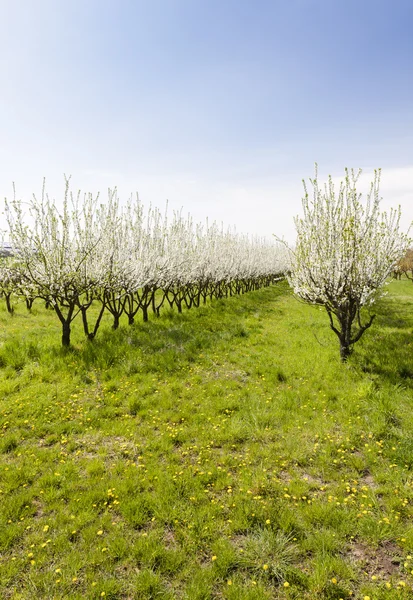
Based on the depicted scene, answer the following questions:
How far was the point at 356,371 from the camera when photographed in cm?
1005

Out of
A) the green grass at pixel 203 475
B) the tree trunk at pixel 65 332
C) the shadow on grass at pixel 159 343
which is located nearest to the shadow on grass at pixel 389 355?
the green grass at pixel 203 475

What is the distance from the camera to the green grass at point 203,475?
402 cm

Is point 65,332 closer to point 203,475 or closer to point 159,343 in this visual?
point 159,343

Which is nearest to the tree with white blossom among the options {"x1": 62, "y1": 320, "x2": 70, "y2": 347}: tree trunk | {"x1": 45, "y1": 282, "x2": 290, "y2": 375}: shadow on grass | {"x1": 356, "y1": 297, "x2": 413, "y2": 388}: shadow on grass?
{"x1": 356, "y1": 297, "x2": 413, "y2": 388}: shadow on grass

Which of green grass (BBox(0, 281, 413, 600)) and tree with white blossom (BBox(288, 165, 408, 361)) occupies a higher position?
tree with white blossom (BBox(288, 165, 408, 361))

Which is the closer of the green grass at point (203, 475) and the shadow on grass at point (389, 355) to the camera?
the green grass at point (203, 475)

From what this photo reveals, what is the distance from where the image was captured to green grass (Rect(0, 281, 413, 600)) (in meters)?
4.02

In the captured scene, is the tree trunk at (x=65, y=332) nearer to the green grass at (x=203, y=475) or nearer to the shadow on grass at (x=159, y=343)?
the shadow on grass at (x=159, y=343)

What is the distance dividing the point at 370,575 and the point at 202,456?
332cm

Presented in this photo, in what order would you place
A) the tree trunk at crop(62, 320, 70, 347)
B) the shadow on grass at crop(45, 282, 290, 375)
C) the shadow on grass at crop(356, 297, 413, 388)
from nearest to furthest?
the shadow on grass at crop(356, 297, 413, 388) → the shadow on grass at crop(45, 282, 290, 375) → the tree trunk at crop(62, 320, 70, 347)

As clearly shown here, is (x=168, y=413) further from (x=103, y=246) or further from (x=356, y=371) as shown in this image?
(x=103, y=246)

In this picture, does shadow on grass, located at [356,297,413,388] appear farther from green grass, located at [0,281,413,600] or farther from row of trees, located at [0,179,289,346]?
row of trees, located at [0,179,289,346]

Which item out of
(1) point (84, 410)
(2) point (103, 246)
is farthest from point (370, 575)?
(2) point (103, 246)

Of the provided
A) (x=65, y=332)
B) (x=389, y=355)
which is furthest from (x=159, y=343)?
(x=389, y=355)
